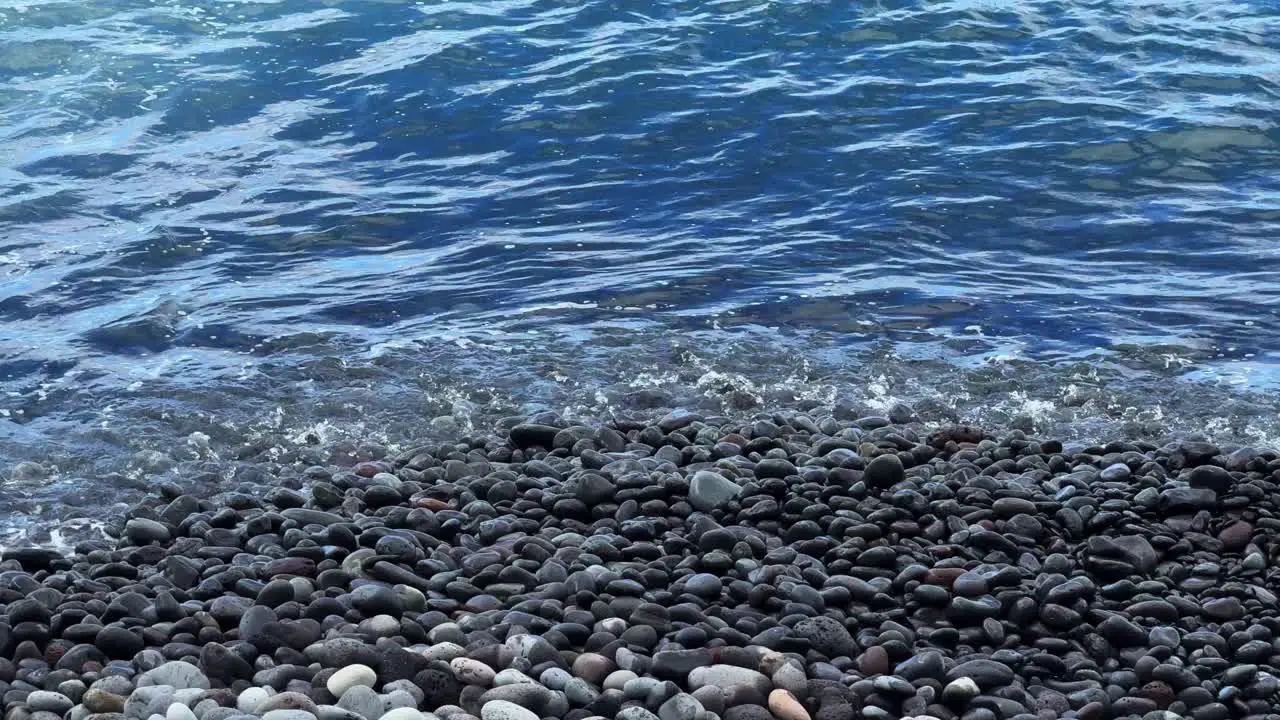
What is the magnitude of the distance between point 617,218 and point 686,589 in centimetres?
696

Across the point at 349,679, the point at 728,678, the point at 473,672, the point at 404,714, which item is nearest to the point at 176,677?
the point at 349,679

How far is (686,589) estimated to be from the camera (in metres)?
5.64

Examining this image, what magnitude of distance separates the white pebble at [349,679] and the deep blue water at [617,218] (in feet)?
11.5

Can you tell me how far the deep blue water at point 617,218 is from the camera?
8805mm

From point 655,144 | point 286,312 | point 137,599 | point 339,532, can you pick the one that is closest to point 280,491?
point 339,532

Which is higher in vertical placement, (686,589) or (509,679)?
(509,679)

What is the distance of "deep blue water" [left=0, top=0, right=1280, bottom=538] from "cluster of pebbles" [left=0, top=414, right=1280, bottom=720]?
1.23 metres

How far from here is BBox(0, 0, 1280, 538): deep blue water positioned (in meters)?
8.80

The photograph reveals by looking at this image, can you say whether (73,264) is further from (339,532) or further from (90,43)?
(90,43)

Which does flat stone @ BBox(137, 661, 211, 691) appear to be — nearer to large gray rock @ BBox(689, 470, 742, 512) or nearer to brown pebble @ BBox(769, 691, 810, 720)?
brown pebble @ BBox(769, 691, 810, 720)

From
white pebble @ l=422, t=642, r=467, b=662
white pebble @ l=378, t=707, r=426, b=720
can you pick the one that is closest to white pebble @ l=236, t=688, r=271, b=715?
white pebble @ l=378, t=707, r=426, b=720

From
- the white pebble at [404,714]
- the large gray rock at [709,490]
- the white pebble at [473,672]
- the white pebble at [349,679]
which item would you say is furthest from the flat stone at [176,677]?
the large gray rock at [709,490]

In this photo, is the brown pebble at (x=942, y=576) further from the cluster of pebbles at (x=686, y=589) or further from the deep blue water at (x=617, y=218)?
the deep blue water at (x=617, y=218)

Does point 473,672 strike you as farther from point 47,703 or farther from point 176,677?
point 47,703
